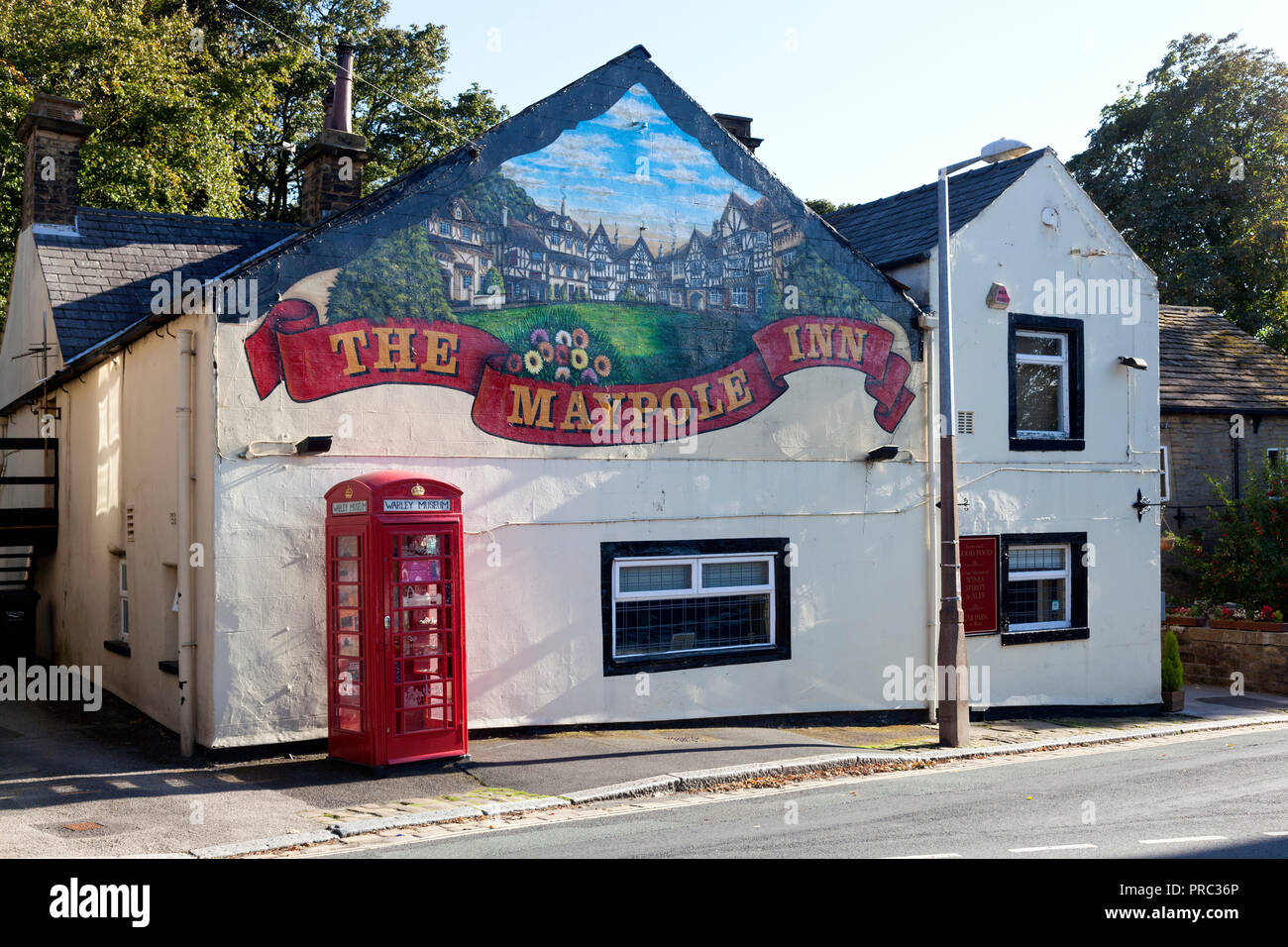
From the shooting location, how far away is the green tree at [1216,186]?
32.6m

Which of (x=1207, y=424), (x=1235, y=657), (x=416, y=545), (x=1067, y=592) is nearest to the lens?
(x=416, y=545)

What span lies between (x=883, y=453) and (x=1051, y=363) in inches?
159

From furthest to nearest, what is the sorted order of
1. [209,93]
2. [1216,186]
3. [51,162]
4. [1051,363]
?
[1216,186] < [209,93] < [51,162] < [1051,363]

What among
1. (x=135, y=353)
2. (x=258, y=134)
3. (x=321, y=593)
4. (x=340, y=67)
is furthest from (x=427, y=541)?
(x=258, y=134)

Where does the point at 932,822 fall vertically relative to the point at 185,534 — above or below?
below

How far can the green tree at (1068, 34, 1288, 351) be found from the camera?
32625 millimetres

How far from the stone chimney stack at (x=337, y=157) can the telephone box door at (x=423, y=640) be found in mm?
7810

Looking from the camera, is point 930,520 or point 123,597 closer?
point 123,597

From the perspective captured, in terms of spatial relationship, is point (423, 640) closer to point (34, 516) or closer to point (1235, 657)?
point (34, 516)

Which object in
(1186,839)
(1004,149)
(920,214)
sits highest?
(920,214)

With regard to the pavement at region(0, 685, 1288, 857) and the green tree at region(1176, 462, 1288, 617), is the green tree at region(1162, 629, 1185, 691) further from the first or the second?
the green tree at region(1176, 462, 1288, 617)

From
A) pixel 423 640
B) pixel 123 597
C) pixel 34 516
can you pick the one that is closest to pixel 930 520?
pixel 423 640

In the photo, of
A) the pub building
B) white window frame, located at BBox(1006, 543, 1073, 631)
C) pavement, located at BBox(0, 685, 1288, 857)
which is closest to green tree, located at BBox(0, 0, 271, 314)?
the pub building

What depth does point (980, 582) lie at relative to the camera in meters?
16.3
